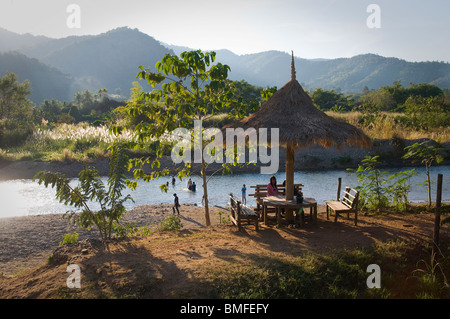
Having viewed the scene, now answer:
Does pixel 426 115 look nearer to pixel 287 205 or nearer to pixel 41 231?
pixel 287 205

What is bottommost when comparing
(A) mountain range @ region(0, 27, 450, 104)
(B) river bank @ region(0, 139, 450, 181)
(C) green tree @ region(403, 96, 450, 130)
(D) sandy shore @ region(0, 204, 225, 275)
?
(D) sandy shore @ region(0, 204, 225, 275)

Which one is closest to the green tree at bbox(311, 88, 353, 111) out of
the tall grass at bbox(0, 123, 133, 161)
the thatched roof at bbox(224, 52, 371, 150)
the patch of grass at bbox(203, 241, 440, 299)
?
the tall grass at bbox(0, 123, 133, 161)

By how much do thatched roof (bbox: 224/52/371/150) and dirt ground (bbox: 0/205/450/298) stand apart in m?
1.78

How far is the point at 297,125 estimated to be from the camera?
6.76 meters

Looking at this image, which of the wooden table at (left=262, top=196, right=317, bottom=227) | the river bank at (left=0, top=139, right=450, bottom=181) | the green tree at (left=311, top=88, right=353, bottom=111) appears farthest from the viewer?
the green tree at (left=311, top=88, right=353, bottom=111)

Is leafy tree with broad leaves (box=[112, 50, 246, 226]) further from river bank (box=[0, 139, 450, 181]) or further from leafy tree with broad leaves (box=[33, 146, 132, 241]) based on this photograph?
river bank (box=[0, 139, 450, 181])

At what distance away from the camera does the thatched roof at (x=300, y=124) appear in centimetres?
663

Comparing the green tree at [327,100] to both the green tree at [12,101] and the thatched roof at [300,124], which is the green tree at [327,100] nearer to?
the green tree at [12,101]

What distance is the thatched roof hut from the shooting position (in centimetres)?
663

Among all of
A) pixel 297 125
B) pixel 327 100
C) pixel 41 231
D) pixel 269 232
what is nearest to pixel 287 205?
pixel 269 232

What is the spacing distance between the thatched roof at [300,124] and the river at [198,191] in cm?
724

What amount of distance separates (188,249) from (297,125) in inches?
128

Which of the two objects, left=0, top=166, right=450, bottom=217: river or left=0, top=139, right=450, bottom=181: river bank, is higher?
left=0, top=139, right=450, bottom=181: river bank
